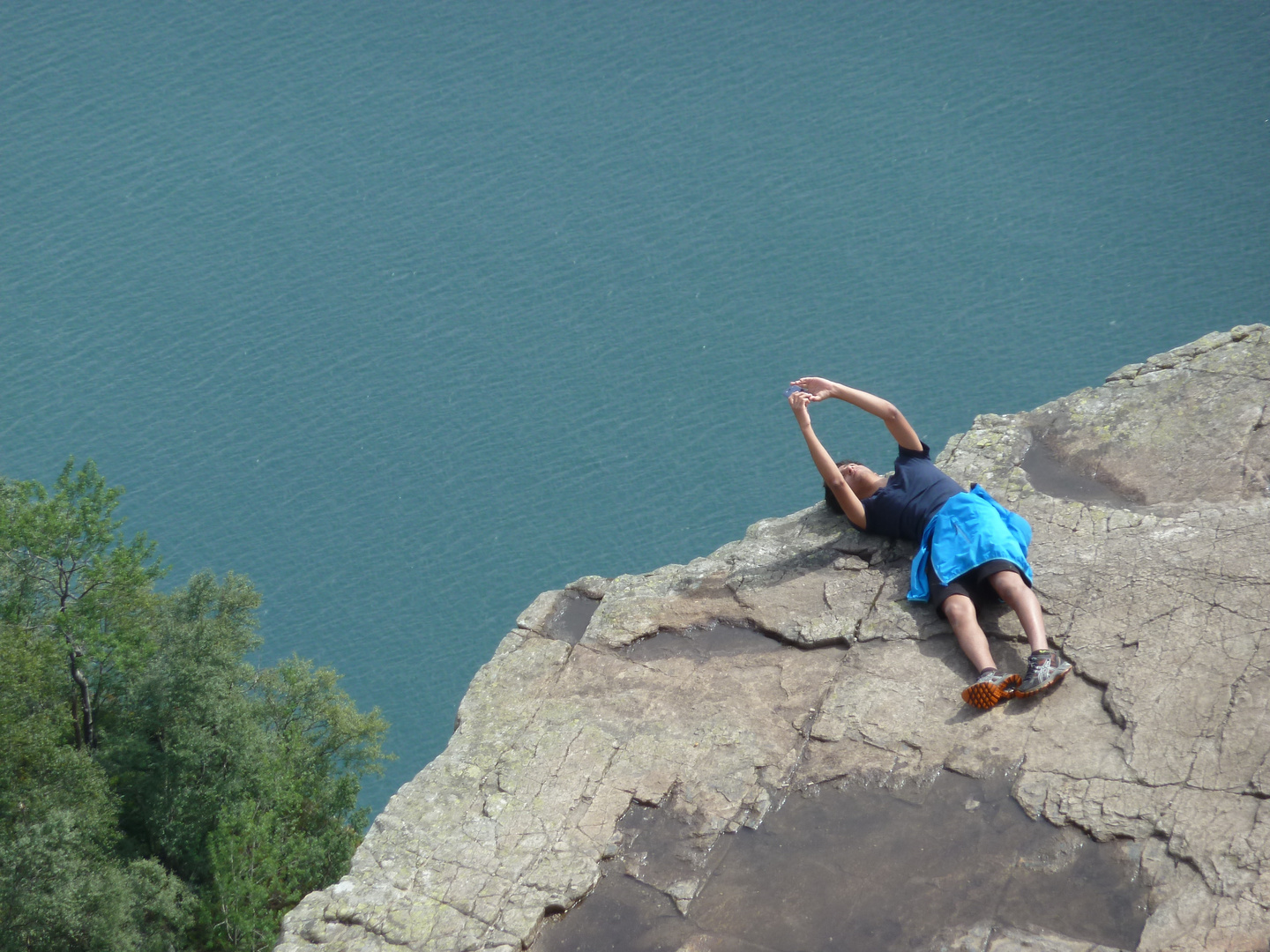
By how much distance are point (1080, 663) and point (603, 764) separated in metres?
1.84

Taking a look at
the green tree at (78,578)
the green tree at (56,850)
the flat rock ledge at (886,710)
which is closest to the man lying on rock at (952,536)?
the flat rock ledge at (886,710)

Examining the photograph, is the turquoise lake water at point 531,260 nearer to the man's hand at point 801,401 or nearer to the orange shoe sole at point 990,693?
the man's hand at point 801,401

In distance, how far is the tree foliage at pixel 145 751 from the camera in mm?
6988

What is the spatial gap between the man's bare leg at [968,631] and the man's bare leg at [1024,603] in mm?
40

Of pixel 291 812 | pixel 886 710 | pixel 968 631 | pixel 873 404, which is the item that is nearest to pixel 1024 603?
pixel 968 631

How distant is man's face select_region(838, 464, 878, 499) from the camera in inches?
213

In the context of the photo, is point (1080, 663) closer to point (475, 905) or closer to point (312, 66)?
point (475, 905)

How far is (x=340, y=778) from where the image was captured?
873cm

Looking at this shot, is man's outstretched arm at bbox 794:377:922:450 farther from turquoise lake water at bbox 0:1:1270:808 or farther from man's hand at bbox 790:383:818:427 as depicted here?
turquoise lake water at bbox 0:1:1270:808

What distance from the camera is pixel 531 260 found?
522 inches

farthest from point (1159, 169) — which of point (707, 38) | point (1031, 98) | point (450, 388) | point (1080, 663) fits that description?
point (1080, 663)

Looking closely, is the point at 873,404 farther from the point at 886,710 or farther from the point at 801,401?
the point at 886,710

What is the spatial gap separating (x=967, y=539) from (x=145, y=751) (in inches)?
231

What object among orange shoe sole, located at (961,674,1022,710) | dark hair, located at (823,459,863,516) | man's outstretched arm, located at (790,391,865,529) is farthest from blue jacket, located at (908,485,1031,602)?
dark hair, located at (823,459,863,516)
